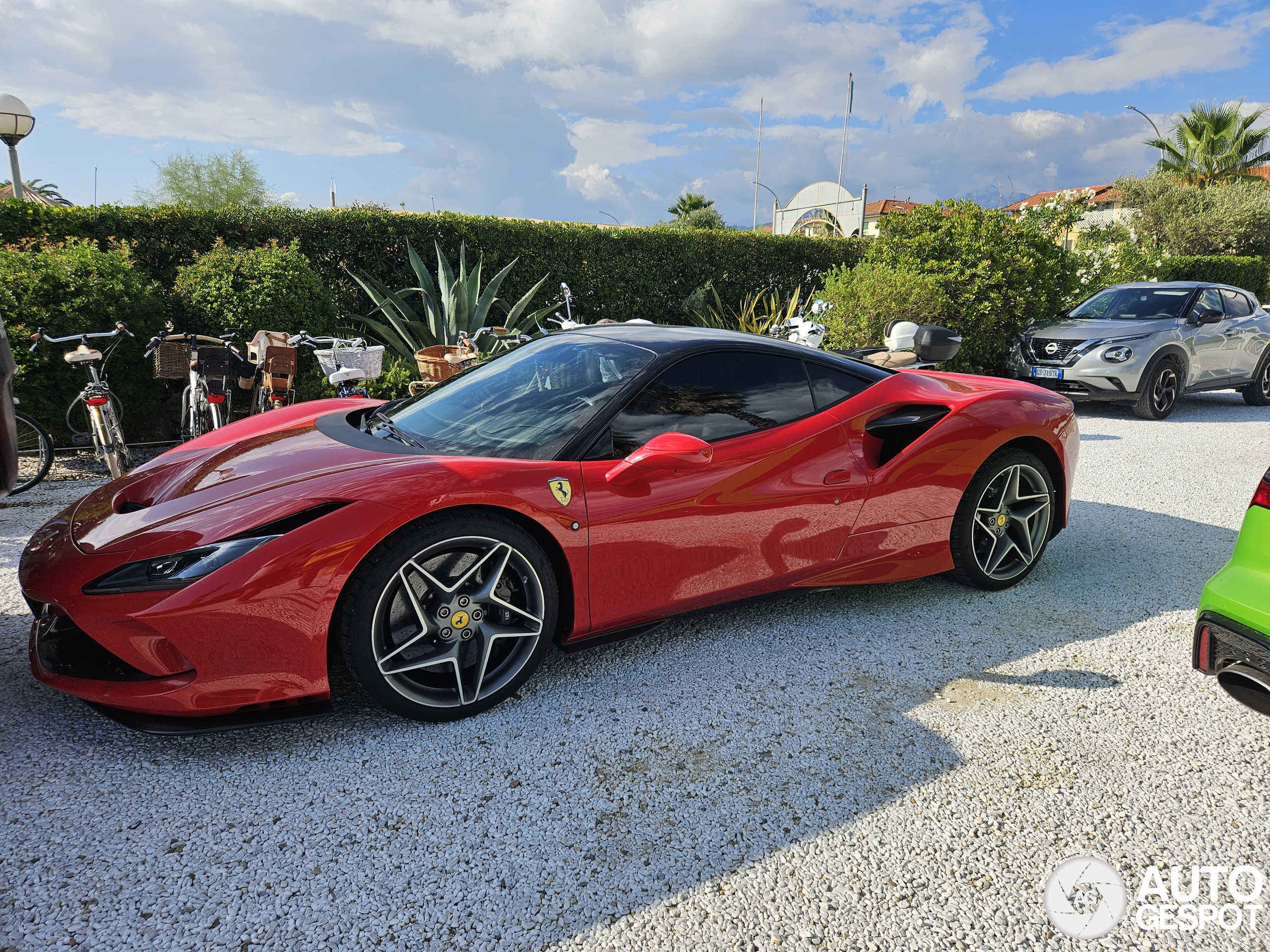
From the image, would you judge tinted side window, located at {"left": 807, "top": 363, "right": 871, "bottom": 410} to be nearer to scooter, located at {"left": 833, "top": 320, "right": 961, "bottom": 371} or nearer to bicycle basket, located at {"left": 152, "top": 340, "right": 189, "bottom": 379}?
scooter, located at {"left": 833, "top": 320, "right": 961, "bottom": 371}

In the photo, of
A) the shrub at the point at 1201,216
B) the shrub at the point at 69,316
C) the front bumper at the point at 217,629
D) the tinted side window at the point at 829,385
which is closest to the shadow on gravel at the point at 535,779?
the front bumper at the point at 217,629

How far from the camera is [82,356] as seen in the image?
5457 mm

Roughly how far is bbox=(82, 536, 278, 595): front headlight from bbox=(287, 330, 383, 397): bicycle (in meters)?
3.54

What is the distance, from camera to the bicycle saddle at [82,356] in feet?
17.9

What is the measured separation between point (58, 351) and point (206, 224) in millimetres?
2514

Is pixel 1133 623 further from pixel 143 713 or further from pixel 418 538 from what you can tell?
pixel 143 713

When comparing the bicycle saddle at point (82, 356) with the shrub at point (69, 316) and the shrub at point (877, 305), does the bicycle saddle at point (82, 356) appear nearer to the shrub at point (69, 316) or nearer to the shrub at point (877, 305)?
the shrub at point (69, 316)

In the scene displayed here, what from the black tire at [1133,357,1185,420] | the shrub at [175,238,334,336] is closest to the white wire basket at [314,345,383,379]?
the shrub at [175,238,334,336]

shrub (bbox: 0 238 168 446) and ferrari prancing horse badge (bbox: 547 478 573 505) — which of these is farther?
shrub (bbox: 0 238 168 446)

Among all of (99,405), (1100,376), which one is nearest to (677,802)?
(99,405)

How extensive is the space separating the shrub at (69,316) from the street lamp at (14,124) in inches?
361

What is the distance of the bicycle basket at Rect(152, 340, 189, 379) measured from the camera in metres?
6.01

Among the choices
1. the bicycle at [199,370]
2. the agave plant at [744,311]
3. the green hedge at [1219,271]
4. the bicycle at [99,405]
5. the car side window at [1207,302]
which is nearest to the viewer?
the bicycle at [99,405]

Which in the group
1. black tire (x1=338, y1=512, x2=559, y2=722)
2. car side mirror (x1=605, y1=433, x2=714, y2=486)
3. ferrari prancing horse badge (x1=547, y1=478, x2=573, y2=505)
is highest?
car side mirror (x1=605, y1=433, x2=714, y2=486)
